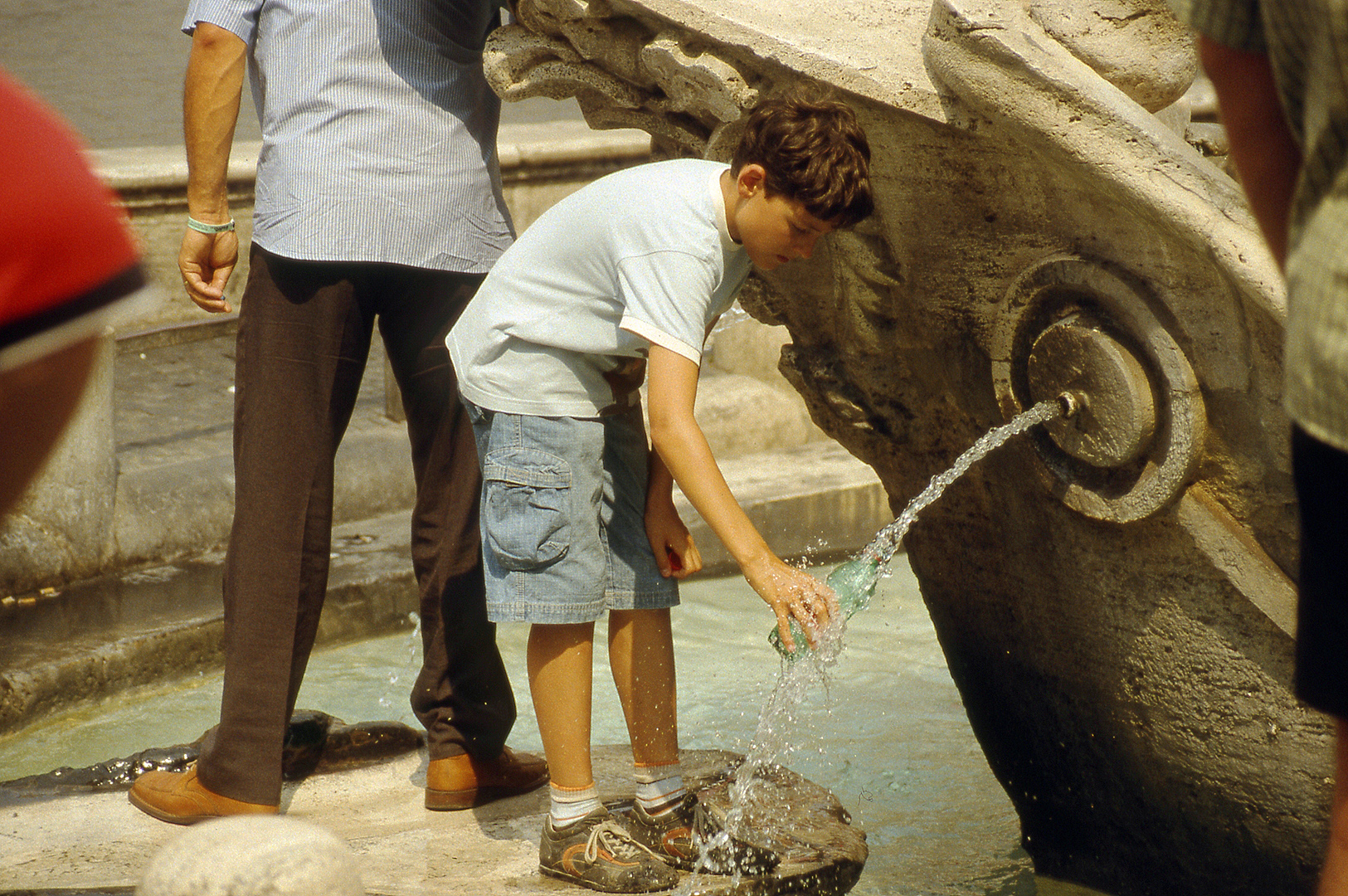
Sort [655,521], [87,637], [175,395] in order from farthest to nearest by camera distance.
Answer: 1. [175,395]
2. [87,637]
3. [655,521]

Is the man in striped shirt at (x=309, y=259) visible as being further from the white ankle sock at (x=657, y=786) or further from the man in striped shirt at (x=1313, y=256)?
A: the man in striped shirt at (x=1313, y=256)

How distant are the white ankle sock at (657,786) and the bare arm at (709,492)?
491 millimetres

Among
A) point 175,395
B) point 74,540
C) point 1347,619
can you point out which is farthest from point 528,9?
point 175,395

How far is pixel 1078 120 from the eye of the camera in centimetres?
207

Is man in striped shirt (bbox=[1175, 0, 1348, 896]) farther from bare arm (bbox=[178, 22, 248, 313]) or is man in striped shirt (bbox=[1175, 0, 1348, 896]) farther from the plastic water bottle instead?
bare arm (bbox=[178, 22, 248, 313])

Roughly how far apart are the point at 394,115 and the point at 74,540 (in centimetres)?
199

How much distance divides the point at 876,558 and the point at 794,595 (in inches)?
13.3

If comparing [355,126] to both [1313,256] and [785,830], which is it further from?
[1313,256]

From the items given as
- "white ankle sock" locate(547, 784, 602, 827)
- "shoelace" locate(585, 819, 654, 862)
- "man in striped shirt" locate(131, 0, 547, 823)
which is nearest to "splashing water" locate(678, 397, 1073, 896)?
"shoelace" locate(585, 819, 654, 862)

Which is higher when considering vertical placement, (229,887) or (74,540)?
(229,887)

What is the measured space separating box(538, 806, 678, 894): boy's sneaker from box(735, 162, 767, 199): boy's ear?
1059 millimetres

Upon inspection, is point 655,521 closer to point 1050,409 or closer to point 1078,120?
point 1050,409

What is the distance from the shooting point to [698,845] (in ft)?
7.98

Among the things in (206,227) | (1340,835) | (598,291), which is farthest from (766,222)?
(1340,835)
